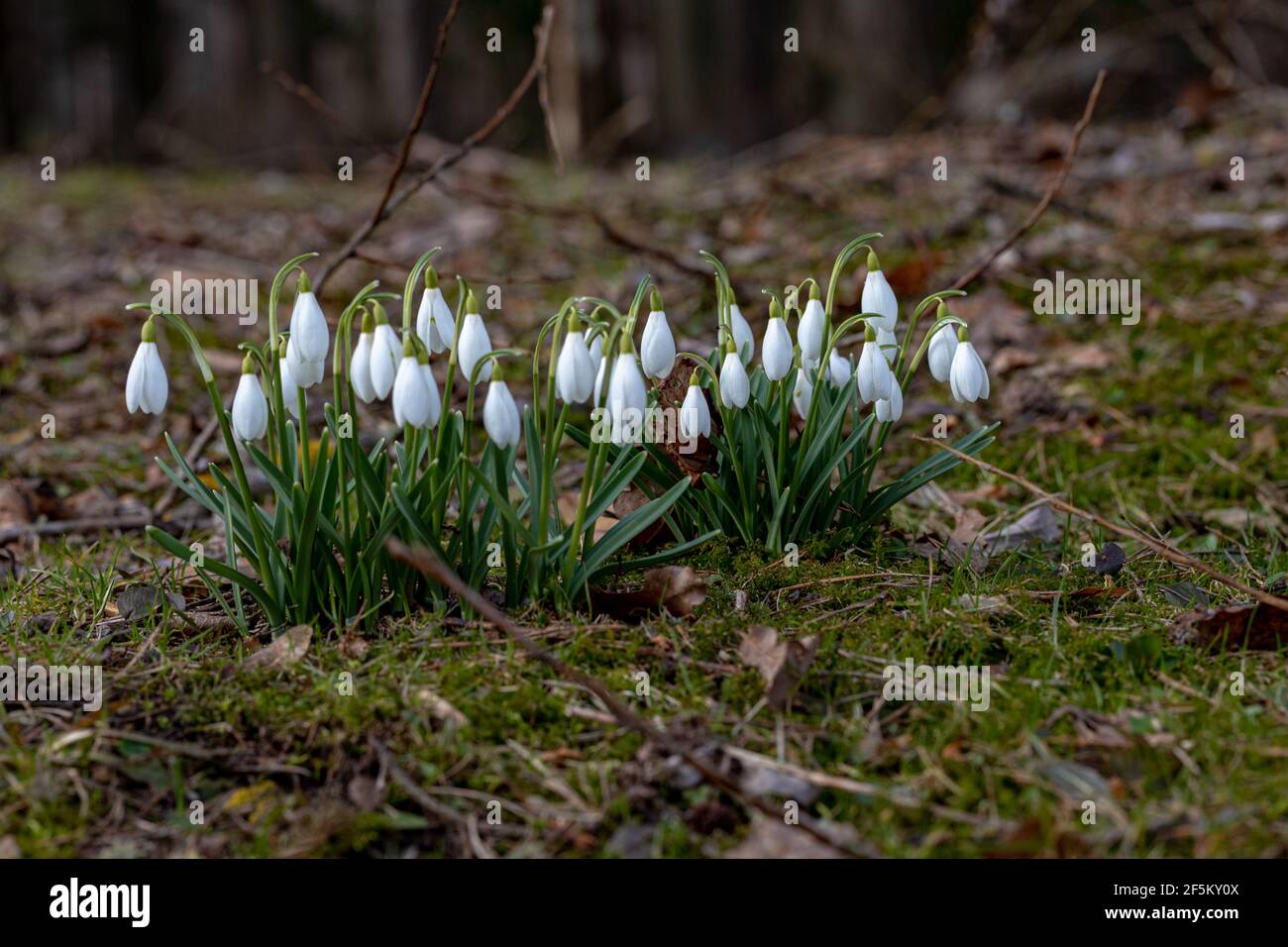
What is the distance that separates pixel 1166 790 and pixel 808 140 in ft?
18.6

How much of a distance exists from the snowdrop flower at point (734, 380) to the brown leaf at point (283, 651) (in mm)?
913

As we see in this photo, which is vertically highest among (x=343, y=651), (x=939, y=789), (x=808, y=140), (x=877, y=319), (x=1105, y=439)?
(x=808, y=140)

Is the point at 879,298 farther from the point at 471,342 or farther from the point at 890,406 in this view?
the point at 471,342

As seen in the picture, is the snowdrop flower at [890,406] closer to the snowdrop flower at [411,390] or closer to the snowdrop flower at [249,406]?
the snowdrop flower at [411,390]

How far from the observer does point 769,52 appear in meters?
9.70

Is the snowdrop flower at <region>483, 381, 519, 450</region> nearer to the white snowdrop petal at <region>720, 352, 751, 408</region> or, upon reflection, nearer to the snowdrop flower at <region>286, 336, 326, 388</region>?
the snowdrop flower at <region>286, 336, 326, 388</region>

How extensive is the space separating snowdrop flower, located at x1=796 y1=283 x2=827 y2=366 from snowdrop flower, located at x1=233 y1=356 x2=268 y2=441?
104 centimetres

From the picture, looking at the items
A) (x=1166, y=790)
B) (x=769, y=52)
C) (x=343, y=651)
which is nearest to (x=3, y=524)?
(x=343, y=651)

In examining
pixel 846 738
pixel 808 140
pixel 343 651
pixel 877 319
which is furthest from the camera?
pixel 808 140

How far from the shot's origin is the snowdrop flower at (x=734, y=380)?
223 centimetres

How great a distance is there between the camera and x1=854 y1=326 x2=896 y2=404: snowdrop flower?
227cm
